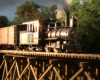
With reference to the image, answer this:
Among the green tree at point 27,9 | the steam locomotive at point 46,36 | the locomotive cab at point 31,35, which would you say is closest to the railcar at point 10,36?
the steam locomotive at point 46,36

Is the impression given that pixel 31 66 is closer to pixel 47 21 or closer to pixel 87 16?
pixel 47 21

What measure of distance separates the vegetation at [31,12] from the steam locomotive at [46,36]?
44.1ft

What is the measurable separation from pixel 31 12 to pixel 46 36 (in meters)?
20.3

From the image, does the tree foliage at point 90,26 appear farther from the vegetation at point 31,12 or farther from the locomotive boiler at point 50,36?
the vegetation at point 31,12

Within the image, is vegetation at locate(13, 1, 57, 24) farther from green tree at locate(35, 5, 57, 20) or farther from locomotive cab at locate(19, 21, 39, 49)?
locomotive cab at locate(19, 21, 39, 49)

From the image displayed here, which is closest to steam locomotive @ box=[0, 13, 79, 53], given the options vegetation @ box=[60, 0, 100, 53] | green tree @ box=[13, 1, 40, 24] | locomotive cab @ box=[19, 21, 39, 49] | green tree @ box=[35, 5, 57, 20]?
locomotive cab @ box=[19, 21, 39, 49]

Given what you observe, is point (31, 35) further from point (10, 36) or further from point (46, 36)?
point (10, 36)

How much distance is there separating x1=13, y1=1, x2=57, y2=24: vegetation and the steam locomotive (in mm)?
13447

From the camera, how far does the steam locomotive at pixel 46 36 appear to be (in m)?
10.1

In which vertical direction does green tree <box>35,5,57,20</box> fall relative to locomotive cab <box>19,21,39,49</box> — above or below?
above

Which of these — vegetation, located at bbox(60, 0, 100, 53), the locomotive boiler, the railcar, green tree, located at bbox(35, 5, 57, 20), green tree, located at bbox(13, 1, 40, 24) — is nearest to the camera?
the locomotive boiler

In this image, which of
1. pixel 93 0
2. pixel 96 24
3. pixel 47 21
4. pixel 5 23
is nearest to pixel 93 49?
pixel 96 24

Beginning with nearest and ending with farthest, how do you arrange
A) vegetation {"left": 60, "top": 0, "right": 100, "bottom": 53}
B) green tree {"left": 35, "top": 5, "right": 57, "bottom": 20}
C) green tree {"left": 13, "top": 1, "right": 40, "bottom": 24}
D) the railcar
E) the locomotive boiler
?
the locomotive boiler, the railcar, vegetation {"left": 60, "top": 0, "right": 100, "bottom": 53}, green tree {"left": 35, "top": 5, "right": 57, "bottom": 20}, green tree {"left": 13, "top": 1, "right": 40, "bottom": 24}

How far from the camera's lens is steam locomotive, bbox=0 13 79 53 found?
10133 millimetres
